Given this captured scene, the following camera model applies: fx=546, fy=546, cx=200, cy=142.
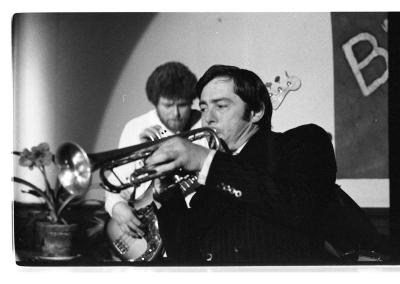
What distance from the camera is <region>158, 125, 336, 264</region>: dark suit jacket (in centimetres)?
223

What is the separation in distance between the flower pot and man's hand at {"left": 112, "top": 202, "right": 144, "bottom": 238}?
21 cm

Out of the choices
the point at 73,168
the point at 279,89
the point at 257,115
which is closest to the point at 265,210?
the point at 257,115

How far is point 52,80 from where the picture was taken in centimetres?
242

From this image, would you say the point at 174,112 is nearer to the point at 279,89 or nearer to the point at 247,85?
the point at 247,85

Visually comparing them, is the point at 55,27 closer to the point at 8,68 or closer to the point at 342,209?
the point at 8,68

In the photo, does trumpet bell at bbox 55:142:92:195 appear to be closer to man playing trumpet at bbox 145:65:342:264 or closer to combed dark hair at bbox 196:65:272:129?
man playing trumpet at bbox 145:65:342:264

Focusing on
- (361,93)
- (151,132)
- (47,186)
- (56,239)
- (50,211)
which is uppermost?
(361,93)

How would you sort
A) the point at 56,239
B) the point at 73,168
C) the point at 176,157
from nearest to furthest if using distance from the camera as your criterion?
the point at 176,157 → the point at 73,168 → the point at 56,239

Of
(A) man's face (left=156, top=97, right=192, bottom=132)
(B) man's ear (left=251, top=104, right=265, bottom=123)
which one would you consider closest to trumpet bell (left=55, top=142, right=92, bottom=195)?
(A) man's face (left=156, top=97, right=192, bottom=132)

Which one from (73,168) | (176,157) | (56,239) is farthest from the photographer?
(56,239)

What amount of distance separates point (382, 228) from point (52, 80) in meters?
1.59

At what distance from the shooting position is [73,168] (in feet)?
7.56

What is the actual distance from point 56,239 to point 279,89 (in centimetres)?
118

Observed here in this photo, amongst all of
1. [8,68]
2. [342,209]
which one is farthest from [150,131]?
[342,209]
